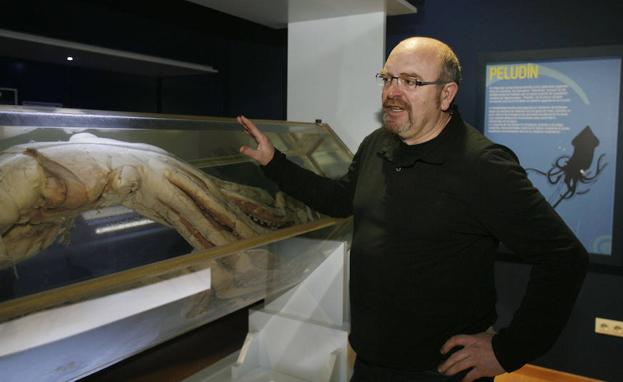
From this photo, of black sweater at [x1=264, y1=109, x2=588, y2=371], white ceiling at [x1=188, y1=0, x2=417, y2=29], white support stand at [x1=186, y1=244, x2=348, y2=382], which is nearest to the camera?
black sweater at [x1=264, y1=109, x2=588, y2=371]

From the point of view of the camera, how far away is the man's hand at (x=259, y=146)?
1.66 metres

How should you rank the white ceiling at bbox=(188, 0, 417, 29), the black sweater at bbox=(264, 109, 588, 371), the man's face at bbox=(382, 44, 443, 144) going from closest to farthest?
the black sweater at bbox=(264, 109, 588, 371) → the man's face at bbox=(382, 44, 443, 144) → the white ceiling at bbox=(188, 0, 417, 29)

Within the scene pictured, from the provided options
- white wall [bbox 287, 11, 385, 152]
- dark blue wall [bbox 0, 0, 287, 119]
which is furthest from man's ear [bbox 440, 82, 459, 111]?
dark blue wall [bbox 0, 0, 287, 119]

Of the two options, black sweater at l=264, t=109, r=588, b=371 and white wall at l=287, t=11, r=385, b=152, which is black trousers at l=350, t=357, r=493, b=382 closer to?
black sweater at l=264, t=109, r=588, b=371

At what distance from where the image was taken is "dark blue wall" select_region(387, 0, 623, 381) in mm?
2502

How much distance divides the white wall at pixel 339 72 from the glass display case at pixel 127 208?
80 cm

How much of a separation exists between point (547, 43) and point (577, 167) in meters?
0.63

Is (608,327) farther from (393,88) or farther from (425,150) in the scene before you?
(393,88)

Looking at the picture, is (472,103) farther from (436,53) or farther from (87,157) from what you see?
(87,157)

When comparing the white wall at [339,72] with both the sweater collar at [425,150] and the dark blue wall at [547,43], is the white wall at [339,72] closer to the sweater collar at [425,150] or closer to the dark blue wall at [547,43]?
the dark blue wall at [547,43]

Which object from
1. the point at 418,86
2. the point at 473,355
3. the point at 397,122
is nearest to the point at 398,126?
the point at 397,122

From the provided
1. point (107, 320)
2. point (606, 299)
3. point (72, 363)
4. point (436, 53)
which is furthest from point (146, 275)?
point (606, 299)

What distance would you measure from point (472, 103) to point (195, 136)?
174cm

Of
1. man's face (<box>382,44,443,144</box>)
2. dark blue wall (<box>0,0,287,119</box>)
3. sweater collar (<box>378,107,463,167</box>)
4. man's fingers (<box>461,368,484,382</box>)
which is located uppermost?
dark blue wall (<box>0,0,287,119</box>)
